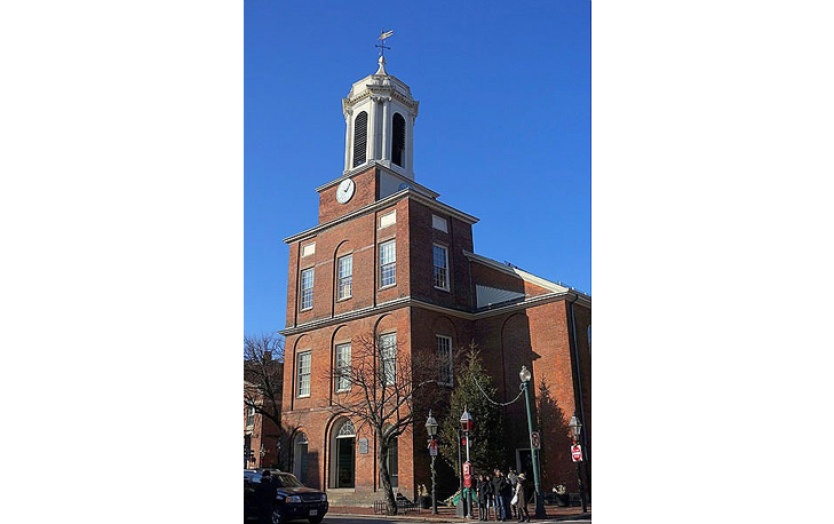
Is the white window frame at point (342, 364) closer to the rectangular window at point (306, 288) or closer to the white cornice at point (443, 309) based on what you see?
the white cornice at point (443, 309)

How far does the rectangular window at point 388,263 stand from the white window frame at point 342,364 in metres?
2.94

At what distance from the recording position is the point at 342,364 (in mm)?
25797

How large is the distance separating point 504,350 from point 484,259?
393 centimetres

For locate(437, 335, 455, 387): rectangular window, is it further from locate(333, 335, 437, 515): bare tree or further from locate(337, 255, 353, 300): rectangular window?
locate(337, 255, 353, 300): rectangular window

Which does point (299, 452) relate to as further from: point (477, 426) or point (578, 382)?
point (578, 382)

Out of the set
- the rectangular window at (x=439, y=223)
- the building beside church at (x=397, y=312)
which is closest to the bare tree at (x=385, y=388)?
the building beside church at (x=397, y=312)

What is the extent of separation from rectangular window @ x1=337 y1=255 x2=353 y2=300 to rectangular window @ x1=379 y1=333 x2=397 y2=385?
322 centimetres

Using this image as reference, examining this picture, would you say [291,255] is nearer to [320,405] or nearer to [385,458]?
[320,405]

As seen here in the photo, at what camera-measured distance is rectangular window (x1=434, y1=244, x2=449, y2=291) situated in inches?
1033

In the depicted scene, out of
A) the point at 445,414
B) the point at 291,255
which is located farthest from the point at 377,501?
the point at 291,255

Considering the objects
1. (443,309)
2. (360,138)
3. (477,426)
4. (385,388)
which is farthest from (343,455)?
(360,138)

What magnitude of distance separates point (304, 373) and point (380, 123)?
37.1 feet

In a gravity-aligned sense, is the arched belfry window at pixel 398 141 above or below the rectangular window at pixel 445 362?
above

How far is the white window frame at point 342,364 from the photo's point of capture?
25052mm
